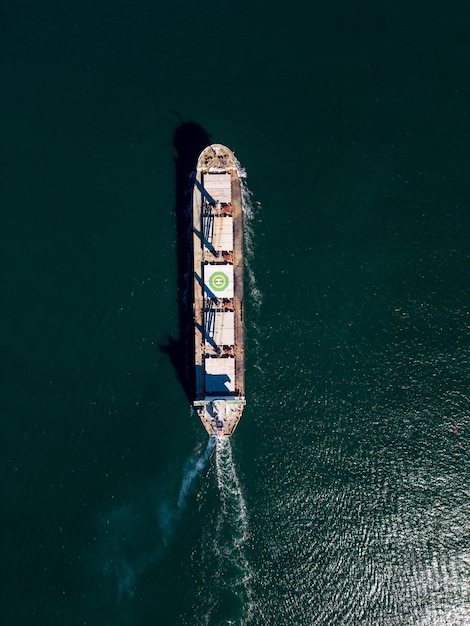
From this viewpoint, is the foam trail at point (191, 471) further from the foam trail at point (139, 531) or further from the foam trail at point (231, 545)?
the foam trail at point (231, 545)

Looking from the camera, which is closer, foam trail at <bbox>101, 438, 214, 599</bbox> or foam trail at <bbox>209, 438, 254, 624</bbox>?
foam trail at <bbox>209, 438, 254, 624</bbox>

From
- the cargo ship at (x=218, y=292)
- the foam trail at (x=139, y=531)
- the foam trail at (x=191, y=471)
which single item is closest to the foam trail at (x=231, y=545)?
the foam trail at (x=191, y=471)

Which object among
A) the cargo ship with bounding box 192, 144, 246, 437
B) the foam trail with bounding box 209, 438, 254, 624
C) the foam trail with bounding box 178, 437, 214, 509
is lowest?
the foam trail with bounding box 209, 438, 254, 624

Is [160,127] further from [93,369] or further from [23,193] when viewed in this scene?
[93,369]

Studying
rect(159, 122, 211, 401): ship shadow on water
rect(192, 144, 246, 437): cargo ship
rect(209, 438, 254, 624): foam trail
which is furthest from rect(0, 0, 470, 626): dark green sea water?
rect(192, 144, 246, 437): cargo ship

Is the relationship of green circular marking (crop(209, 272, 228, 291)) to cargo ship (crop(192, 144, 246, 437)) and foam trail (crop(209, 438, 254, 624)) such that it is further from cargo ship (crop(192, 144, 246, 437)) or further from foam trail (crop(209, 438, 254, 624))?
foam trail (crop(209, 438, 254, 624))

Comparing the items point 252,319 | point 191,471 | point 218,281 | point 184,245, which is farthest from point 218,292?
point 191,471

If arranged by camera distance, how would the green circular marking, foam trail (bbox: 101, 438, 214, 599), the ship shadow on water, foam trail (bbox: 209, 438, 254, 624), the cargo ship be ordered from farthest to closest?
the green circular marking, the ship shadow on water, the cargo ship, foam trail (bbox: 101, 438, 214, 599), foam trail (bbox: 209, 438, 254, 624)

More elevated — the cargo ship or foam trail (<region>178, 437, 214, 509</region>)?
the cargo ship
